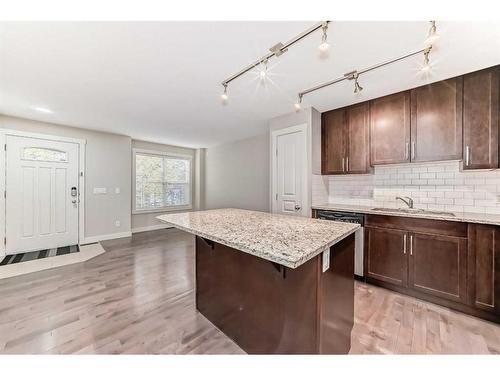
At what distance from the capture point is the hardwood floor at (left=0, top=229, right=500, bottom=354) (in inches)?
62.4

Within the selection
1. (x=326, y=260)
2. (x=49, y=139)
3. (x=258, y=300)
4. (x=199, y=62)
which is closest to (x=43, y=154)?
(x=49, y=139)

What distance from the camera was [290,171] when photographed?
10.6 ft

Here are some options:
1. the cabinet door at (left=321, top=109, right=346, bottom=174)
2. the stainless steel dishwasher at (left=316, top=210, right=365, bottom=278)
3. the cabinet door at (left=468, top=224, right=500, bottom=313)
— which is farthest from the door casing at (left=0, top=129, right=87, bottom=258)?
the cabinet door at (left=468, top=224, right=500, bottom=313)

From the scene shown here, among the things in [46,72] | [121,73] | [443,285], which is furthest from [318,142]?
[46,72]

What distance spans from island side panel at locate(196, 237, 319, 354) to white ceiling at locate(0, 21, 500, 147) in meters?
1.65

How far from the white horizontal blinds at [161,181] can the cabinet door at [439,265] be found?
556 cm

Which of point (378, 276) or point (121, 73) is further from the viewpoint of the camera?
point (378, 276)

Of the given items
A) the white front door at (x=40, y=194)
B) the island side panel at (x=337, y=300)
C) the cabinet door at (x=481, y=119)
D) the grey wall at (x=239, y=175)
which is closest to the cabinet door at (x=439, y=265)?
the cabinet door at (x=481, y=119)

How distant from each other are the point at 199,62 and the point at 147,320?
2409mm

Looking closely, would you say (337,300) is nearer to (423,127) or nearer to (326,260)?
(326,260)

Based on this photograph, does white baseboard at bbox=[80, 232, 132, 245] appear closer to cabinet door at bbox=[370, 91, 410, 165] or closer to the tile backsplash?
the tile backsplash
